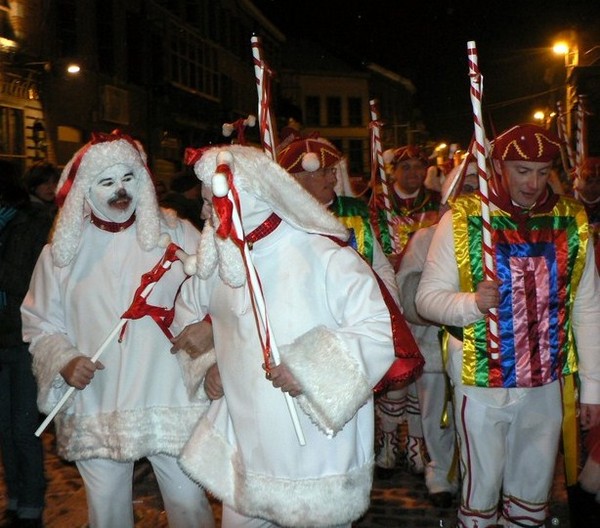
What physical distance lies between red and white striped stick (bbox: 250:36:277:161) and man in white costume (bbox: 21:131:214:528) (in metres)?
0.67

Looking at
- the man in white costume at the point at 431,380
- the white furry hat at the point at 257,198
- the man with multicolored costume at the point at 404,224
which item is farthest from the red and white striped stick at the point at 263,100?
the man with multicolored costume at the point at 404,224

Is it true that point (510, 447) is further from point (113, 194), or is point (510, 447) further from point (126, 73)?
point (126, 73)

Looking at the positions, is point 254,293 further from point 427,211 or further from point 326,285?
point 427,211

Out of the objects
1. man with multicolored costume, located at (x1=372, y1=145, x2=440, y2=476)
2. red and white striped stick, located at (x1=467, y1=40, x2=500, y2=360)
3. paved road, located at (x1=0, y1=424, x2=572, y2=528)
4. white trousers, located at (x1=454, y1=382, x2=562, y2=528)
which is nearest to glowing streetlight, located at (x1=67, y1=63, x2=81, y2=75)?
man with multicolored costume, located at (x1=372, y1=145, x2=440, y2=476)

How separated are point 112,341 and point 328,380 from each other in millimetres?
1521

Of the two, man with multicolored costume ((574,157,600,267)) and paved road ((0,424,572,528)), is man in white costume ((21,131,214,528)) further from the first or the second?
man with multicolored costume ((574,157,600,267))

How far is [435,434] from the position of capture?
224 inches

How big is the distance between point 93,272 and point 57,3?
51.1 feet

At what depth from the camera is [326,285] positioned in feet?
10.4

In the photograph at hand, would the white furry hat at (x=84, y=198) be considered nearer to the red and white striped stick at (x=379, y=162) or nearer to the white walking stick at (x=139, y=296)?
the white walking stick at (x=139, y=296)

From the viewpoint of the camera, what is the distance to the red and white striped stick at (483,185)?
3926 millimetres

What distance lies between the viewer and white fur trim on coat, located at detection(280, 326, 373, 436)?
9.83ft

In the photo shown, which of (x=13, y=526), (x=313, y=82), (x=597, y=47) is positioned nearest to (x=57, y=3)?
(x=597, y=47)

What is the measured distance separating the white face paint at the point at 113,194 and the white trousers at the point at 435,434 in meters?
2.60
